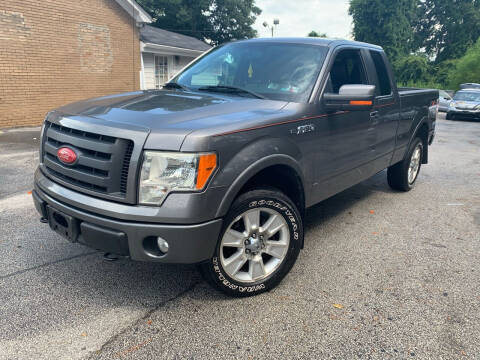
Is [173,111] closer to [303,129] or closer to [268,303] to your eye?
[303,129]

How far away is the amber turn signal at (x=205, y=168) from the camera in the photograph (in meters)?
2.39

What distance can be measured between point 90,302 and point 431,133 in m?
5.76

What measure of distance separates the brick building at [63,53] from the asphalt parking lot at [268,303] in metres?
8.73

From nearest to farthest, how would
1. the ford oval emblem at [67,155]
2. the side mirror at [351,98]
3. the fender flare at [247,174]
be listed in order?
the fender flare at [247,174], the ford oval emblem at [67,155], the side mirror at [351,98]

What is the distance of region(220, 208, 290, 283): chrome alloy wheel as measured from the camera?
2.80 meters

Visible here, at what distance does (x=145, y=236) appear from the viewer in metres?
2.41

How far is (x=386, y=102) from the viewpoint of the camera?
460 cm

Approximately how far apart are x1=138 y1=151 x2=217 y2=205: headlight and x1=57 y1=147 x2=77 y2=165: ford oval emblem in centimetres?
62

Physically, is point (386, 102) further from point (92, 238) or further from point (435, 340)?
point (92, 238)

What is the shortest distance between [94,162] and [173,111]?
25.1 inches

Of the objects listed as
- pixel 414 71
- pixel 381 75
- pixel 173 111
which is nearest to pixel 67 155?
pixel 173 111

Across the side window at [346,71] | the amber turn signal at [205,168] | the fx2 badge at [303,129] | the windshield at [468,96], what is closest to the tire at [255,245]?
the amber turn signal at [205,168]

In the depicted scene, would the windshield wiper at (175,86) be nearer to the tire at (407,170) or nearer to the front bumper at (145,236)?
the front bumper at (145,236)

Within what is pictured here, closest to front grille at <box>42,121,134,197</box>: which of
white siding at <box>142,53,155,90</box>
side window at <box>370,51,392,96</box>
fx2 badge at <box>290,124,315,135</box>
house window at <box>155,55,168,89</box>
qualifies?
fx2 badge at <box>290,124,315,135</box>
